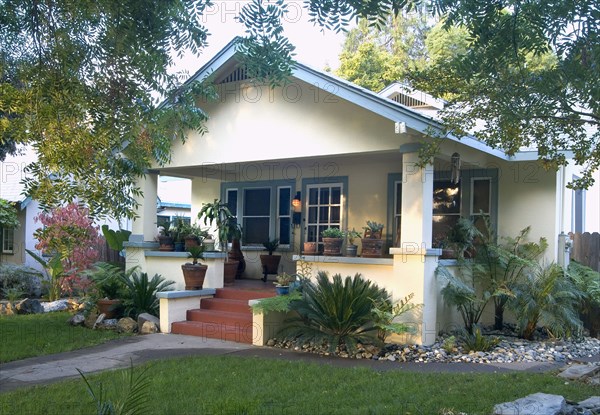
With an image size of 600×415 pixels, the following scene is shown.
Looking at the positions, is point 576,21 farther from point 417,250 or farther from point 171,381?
point 171,381

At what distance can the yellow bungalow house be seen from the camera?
9820 millimetres

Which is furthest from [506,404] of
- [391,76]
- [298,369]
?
[391,76]

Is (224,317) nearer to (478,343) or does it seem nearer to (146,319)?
(146,319)

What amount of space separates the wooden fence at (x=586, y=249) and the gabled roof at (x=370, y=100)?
Answer: 94.7 inches

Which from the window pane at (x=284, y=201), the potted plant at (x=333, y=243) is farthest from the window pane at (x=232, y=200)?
the potted plant at (x=333, y=243)

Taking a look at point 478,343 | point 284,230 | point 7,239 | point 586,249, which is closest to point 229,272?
point 284,230

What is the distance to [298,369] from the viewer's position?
7.95m

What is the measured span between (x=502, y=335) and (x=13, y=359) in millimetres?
8143

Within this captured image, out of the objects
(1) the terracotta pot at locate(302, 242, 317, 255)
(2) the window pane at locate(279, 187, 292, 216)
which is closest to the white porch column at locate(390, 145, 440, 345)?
(1) the terracotta pot at locate(302, 242, 317, 255)

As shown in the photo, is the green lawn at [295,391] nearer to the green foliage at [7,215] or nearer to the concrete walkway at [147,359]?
the concrete walkway at [147,359]

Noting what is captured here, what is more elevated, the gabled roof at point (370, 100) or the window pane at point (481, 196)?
the gabled roof at point (370, 100)

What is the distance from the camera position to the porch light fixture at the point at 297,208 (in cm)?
1379

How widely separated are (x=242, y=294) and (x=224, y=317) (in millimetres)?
851

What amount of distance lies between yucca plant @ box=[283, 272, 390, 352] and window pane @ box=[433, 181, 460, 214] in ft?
10.7
